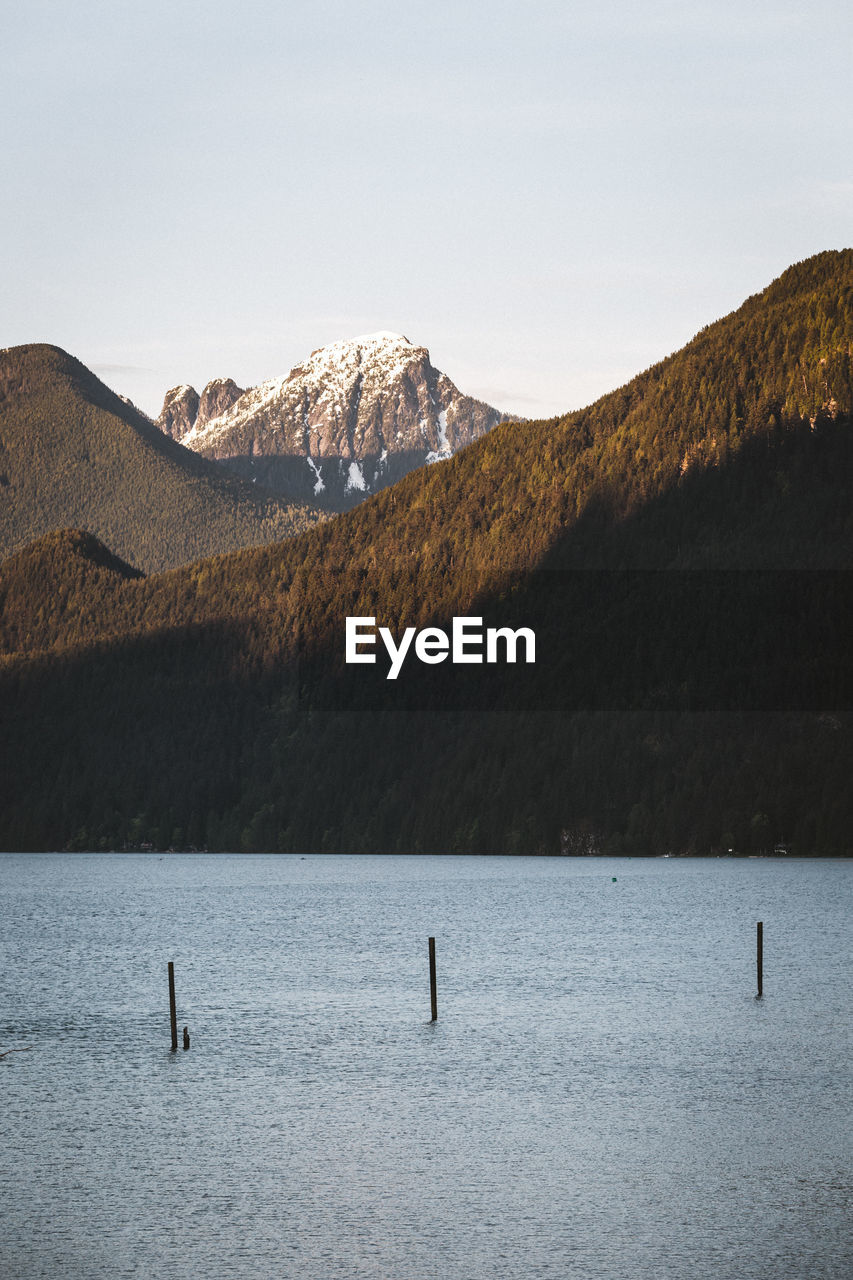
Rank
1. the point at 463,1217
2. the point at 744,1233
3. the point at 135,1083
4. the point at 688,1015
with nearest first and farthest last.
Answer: the point at 744,1233 < the point at 463,1217 < the point at 135,1083 < the point at 688,1015

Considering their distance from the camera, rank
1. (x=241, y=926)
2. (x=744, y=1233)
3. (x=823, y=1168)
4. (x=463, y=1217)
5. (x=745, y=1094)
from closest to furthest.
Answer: (x=744, y=1233), (x=463, y=1217), (x=823, y=1168), (x=745, y=1094), (x=241, y=926)

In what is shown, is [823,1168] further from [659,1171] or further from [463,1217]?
[463,1217]

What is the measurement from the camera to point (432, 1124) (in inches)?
1750

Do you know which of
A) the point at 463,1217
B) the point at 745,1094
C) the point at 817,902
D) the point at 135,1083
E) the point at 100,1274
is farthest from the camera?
the point at 817,902

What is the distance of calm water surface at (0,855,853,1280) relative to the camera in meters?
29.4

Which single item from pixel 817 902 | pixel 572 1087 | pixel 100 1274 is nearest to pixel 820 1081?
pixel 572 1087

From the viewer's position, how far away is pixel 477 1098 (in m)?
49.4

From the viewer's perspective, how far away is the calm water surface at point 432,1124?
1158 inches

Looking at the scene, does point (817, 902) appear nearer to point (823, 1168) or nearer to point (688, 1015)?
point (688, 1015)

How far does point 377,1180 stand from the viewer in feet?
119

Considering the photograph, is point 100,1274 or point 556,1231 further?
point 556,1231

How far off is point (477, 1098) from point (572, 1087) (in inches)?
133

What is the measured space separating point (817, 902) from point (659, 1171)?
161m

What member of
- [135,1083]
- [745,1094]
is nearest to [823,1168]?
[745,1094]
